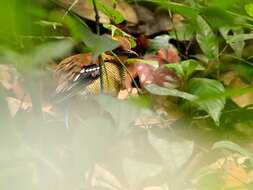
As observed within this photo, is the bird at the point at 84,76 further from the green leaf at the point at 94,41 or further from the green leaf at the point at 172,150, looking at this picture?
the green leaf at the point at 94,41

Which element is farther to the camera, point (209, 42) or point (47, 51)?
point (209, 42)

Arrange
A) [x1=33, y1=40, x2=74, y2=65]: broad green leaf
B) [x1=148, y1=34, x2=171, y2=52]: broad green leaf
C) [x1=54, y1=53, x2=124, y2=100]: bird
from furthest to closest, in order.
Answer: [x1=148, y1=34, x2=171, y2=52]: broad green leaf
[x1=54, y1=53, x2=124, y2=100]: bird
[x1=33, y1=40, x2=74, y2=65]: broad green leaf

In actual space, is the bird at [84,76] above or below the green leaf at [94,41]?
below

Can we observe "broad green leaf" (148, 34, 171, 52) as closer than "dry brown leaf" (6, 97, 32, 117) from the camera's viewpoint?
No

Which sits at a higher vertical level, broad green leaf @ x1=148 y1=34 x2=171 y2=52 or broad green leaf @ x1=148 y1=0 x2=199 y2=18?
broad green leaf @ x1=148 y1=0 x2=199 y2=18

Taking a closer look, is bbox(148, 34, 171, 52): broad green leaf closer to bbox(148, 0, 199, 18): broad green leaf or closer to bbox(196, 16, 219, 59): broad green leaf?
bbox(196, 16, 219, 59): broad green leaf

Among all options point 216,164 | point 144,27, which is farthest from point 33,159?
point 144,27

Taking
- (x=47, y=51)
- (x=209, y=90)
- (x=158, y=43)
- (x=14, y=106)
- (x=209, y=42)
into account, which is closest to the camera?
(x=47, y=51)

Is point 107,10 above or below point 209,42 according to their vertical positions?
above

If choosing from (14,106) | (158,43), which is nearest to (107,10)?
(14,106)

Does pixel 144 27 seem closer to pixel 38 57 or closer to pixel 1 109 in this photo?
pixel 1 109

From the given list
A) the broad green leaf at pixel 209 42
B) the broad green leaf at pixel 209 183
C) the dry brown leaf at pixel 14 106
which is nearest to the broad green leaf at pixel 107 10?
the dry brown leaf at pixel 14 106

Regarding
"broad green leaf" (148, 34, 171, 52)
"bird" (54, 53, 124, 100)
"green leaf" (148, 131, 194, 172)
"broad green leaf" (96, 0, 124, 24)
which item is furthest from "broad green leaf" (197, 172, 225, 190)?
"broad green leaf" (148, 34, 171, 52)

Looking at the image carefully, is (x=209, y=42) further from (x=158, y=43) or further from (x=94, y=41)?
(x=94, y=41)
